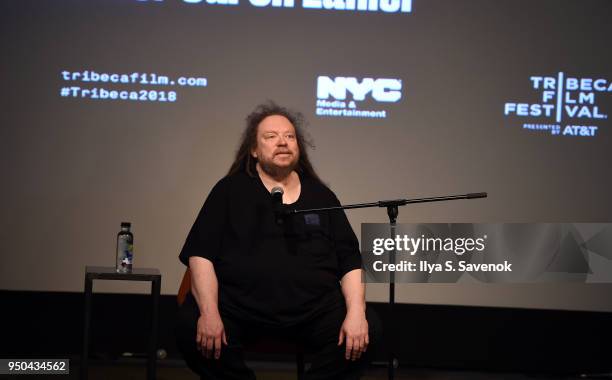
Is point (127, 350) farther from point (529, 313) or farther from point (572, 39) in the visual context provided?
point (572, 39)

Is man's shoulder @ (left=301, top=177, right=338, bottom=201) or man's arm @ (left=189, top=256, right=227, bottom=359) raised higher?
man's shoulder @ (left=301, top=177, right=338, bottom=201)

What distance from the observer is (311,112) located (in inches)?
168

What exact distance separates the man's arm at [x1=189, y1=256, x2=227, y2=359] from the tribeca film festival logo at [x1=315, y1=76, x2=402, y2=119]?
1794 millimetres

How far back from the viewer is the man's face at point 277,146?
281 cm

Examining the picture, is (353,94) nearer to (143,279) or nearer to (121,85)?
(121,85)

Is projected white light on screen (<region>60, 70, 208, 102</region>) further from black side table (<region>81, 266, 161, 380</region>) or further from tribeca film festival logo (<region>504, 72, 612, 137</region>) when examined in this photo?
tribeca film festival logo (<region>504, 72, 612, 137</region>)

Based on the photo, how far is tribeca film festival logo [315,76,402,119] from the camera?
13.9 feet

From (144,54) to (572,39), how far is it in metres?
2.47

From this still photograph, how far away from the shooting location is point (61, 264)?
165 inches

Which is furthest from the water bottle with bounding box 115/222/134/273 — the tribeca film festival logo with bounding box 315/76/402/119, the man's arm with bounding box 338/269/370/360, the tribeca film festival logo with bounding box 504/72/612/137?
the tribeca film festival logo with bounding box 504/72/612/137

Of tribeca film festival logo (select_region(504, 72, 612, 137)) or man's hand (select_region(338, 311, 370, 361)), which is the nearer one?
man's hand (select_region(338, 311, 370, 361))

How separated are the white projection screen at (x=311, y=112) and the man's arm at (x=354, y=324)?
1.51m

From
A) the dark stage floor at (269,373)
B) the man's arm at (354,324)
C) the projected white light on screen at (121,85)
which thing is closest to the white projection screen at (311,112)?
the projected white light on screen at (121,85)

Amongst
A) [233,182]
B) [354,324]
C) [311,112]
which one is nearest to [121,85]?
[311,112]
